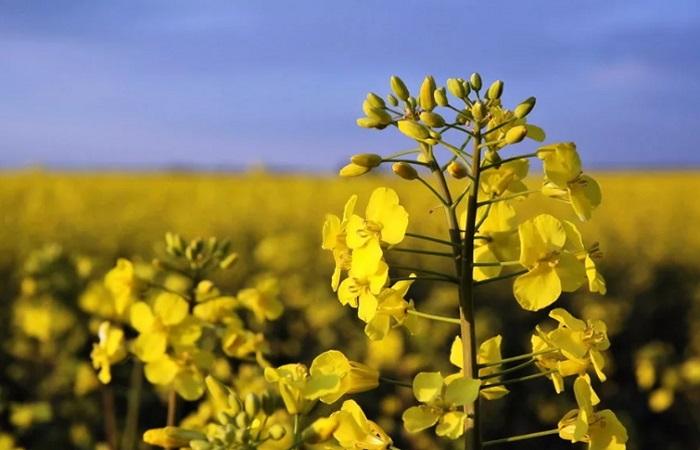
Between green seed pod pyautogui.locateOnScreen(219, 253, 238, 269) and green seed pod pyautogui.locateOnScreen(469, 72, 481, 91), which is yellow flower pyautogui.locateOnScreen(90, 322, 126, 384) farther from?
green seed pod pyautogui.locateOnScreen(469, 72, 481, 91)

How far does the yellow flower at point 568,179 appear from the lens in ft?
4.91

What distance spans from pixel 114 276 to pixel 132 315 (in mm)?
204

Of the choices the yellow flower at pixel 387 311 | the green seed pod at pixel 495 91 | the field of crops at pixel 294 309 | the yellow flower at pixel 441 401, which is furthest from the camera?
the field of crops at pixel 294 309

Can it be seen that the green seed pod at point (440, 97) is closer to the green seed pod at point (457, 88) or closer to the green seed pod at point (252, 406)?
the green seed pod at point (457, 88)

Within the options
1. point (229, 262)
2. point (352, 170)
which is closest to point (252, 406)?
point (352, 170)

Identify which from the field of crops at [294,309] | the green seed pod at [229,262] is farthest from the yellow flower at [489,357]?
the green seed pod at [229,262]

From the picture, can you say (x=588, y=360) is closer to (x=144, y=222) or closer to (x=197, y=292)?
(x=197, y=292)

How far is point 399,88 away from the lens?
5.25 feet

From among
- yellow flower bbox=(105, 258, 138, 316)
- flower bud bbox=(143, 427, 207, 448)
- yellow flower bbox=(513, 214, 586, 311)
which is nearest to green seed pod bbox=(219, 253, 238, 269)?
yellow flower bbox=(105, 258, 138, 316)

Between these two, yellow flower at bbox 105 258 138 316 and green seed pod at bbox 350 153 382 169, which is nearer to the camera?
green seed pod at bbox 350 153 382 169

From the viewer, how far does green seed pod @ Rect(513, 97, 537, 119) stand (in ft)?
5.11

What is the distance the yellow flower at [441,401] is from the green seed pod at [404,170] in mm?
320

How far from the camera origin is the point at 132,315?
2.22 meters

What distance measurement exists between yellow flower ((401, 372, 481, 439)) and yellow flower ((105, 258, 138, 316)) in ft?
3.80
